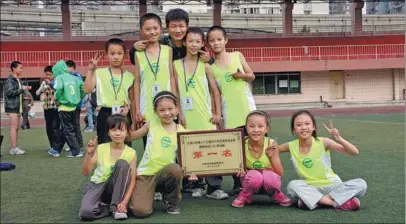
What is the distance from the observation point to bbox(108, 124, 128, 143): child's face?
4.59 m

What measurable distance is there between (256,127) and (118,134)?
4.39 ft

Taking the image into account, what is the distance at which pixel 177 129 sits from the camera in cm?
482

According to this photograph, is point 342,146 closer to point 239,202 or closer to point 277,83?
point 239,202

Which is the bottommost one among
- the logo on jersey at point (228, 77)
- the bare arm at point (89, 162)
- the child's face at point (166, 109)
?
the bare arm at point (89, 162)

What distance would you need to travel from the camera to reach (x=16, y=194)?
5.37 metres

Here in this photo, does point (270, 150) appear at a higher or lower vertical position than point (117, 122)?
lower

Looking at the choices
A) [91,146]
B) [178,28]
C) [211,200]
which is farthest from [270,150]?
[91,146]

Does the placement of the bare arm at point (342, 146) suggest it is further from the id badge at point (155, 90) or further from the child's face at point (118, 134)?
the child's face at point (118, 134)

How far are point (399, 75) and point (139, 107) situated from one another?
2858 cm

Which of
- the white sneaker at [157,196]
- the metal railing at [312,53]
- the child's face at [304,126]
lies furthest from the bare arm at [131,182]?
the metal railing at [312,53]

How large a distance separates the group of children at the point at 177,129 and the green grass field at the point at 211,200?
6.6 inches

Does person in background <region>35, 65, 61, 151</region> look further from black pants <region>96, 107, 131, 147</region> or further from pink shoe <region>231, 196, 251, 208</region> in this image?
pink shoe <region>231, 196, 251, 208</region>

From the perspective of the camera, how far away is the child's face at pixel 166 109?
467cm

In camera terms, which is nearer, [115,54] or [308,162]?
[308,162]
